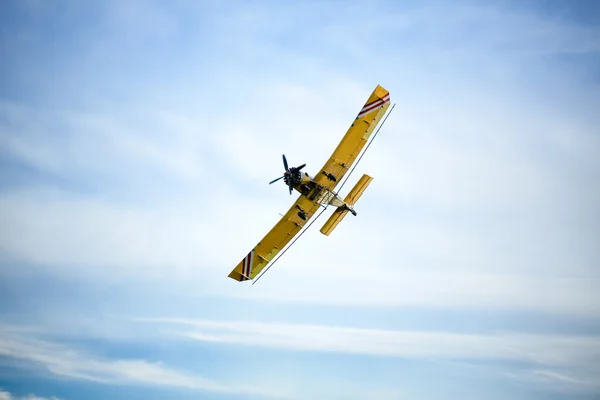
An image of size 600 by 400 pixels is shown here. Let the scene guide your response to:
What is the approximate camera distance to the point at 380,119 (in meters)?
62.1

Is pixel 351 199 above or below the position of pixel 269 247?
above

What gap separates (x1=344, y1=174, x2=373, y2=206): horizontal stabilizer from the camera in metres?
63.9

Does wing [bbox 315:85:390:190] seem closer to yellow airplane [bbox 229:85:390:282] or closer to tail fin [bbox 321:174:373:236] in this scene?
yellow airplane [bbox 229:85:390:282]

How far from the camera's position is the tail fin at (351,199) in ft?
210

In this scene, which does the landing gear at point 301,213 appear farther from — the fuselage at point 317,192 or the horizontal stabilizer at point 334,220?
the horizontal stabilizer at point 334,220

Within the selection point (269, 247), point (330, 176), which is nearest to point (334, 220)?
point (330, 176)

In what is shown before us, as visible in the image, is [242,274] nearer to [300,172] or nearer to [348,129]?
[300,172]

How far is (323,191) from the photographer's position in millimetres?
62312

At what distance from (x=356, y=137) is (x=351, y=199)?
236 inches

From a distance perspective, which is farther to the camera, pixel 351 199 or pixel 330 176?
pixel 351 199

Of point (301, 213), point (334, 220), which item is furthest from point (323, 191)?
point (334, 220)

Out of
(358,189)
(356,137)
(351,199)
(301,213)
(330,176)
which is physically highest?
(356,137)

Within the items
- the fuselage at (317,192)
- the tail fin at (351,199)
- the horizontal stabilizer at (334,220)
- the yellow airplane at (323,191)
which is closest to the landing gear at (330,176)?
the yellow airplane at (323,191)

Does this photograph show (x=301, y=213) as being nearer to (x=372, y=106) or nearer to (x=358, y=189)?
(x=358, y=189)
